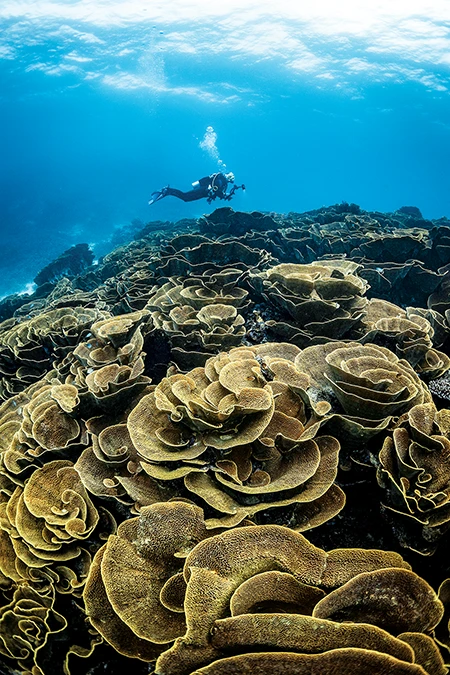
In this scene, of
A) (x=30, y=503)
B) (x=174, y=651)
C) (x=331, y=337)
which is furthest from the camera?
(x=331, y=337)

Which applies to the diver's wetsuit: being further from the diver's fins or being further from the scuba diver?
the diver's fins

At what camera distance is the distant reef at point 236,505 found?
4.90 ft

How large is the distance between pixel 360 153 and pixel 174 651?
554ft

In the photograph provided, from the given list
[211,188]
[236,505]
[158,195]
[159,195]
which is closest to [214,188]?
[211,188]

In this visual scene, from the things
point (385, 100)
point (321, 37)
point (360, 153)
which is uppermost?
point (321, 37)

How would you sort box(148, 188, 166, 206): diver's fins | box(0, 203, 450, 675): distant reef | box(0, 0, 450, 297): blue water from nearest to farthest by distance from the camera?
box(0, 203, 450, 675): distant reef
box(148, 188, 166, 206): diver's fins
box(0, 0, 450, 297): blue water

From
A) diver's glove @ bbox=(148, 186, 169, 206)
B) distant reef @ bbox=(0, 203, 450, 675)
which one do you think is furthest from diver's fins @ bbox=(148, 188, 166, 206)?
distant reef @ bbox=(0, 203, 450, 675)

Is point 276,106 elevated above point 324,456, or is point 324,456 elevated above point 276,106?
point 276,106

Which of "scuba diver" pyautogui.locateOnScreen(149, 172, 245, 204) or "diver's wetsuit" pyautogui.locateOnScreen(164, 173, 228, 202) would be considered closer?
"scuba diver" pyautogui.locateOnScreen(149, 172, 245, 204)

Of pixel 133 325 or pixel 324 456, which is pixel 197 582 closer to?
pixel 324 456

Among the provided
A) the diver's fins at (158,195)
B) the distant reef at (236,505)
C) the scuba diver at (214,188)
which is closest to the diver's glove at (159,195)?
the diver's fins at (158,195)

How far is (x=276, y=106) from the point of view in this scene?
78875mm

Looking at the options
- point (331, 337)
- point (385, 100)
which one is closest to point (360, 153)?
point (385, 100)

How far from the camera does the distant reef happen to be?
149 cm
